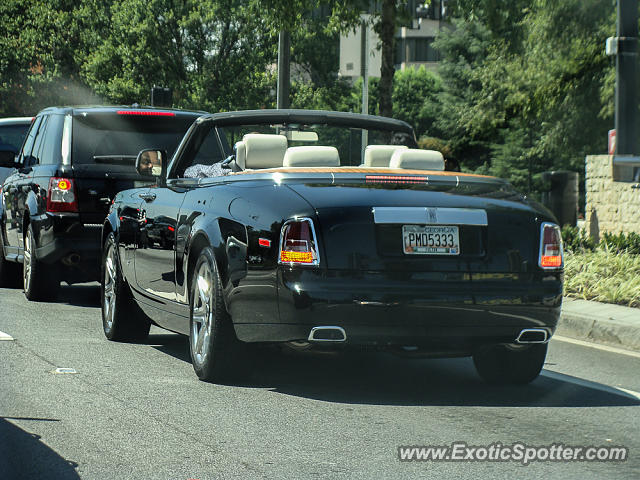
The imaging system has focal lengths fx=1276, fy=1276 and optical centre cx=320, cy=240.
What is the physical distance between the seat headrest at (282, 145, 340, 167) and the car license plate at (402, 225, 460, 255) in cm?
119

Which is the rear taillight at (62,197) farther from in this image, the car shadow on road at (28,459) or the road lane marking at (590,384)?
the car shadow on road at (28,459)

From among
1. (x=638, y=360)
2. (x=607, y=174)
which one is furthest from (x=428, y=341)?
(x=607, y=174)

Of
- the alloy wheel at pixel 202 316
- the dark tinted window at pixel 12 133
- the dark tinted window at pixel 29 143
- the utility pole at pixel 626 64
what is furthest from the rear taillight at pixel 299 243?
the dark tinted window at pixel 12 133

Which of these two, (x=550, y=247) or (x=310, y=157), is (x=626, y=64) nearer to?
(x=310, y=157)

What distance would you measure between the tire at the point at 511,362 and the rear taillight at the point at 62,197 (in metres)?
5.02

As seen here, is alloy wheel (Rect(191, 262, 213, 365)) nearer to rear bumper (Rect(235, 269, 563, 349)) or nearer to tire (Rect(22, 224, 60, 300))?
rear bumper (Rect(235, 269, 563, 349))

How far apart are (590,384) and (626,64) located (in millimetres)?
7474

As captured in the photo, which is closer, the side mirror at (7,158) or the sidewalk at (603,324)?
the sidewalk at (603,324)

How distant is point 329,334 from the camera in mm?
6586

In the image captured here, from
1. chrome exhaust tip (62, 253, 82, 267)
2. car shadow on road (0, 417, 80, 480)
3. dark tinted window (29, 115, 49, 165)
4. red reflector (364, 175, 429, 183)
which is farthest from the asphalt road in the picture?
dark tinted window (29, 115, 49, 165)

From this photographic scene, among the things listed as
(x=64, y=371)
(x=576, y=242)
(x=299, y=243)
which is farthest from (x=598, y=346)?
(x=576, y=242)

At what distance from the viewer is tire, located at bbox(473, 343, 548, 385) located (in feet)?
24.6

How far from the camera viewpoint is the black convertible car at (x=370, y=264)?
658cm

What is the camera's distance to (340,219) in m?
6.61
